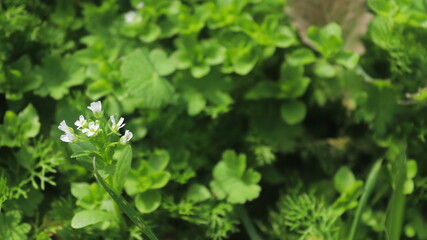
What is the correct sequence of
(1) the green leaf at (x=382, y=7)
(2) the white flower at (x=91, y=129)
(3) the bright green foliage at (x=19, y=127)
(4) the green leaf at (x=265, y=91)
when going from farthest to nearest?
1. (4) the green leaf at (x=265, y=91)
2. (1) the green leaf at (x=382, y=7)
3. (3) the bright green foliage at (x=19, y=127)
4. (2) the white flower at (x=91, y=129)

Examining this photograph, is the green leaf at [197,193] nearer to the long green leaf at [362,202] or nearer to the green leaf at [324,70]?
the long green leaf at [362,202]

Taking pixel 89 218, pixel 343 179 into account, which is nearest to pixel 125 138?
pixel 89 218

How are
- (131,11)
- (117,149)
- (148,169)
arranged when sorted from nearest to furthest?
(117,149), (148,169), (131,11)

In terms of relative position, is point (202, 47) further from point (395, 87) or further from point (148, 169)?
point (395, 87)

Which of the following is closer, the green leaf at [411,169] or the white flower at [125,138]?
the white flower at [125,138]

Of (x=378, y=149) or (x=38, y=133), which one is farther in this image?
(x=378, y=149)

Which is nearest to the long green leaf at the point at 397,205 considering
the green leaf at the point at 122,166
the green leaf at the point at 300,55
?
the green leaf at the point at 300,55

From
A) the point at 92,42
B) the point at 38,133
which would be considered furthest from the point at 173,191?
the point at 92,42
